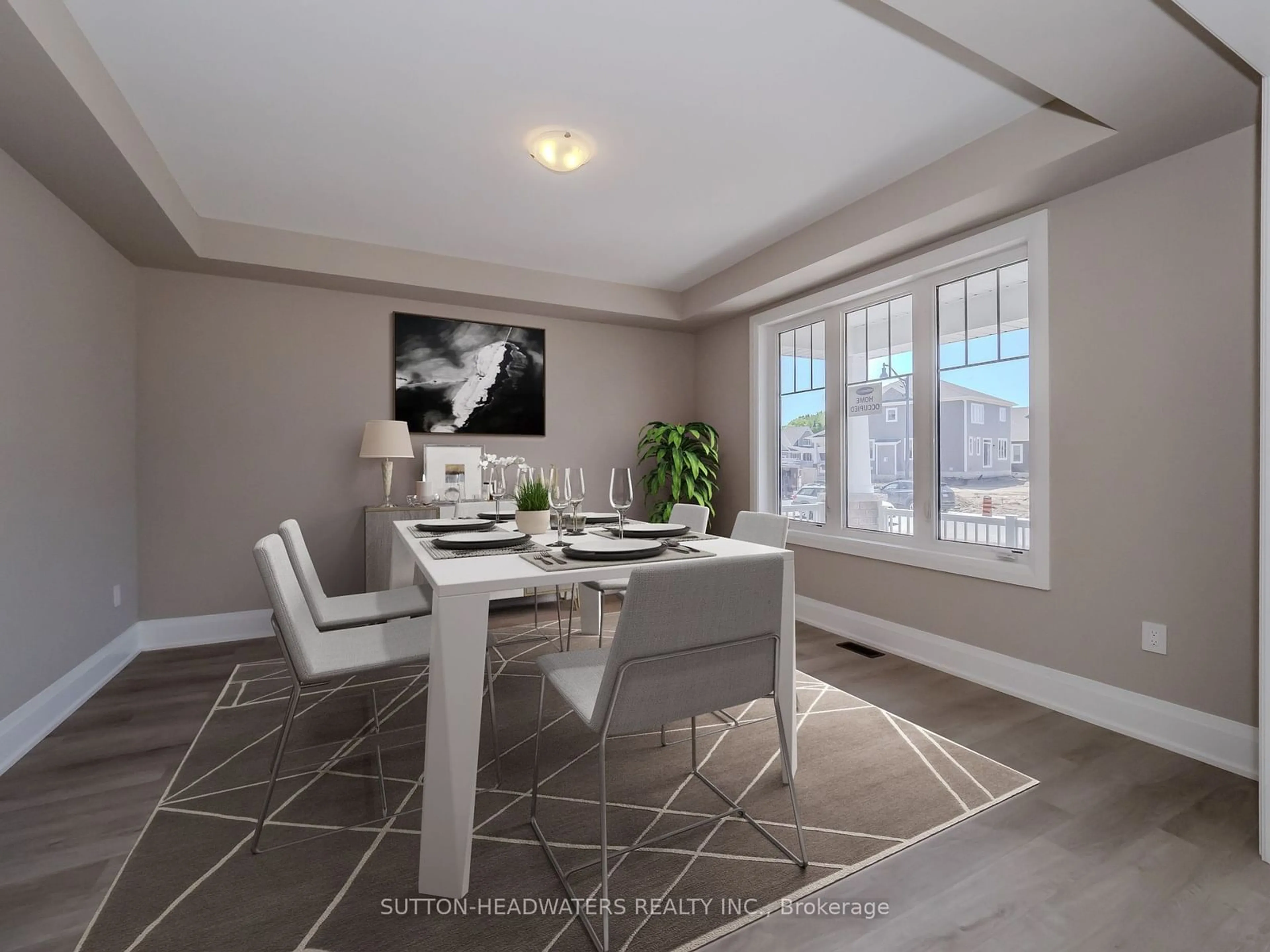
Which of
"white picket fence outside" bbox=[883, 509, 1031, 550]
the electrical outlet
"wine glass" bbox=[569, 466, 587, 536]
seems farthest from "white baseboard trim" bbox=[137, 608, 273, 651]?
the electrical outlet

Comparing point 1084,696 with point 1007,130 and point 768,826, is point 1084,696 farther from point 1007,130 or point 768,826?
point 1007,130

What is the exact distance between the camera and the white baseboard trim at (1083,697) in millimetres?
2188

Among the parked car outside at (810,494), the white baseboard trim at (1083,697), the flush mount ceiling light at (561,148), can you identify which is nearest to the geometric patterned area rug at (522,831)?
the white baseboard trim at (1083,697)

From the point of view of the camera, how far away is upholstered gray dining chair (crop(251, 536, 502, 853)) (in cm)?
167

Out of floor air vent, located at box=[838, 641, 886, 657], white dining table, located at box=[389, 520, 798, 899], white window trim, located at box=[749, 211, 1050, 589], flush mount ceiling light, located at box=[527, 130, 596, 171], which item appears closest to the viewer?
white dining table, located at box=[389, 520, 798, 899]

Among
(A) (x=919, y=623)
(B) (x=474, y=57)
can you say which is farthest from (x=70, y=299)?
(A) (x=919, y=623)

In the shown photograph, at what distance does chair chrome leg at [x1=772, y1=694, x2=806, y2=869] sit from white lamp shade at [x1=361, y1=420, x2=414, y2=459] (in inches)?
118

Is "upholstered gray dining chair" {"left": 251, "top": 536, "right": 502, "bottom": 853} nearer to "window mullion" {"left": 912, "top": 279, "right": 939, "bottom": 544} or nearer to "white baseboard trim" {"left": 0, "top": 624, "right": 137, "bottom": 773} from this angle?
"white baseboard trim" {"left": 0, "top": 624, "right": 137, "bottom": 773}

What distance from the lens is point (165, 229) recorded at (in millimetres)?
3041

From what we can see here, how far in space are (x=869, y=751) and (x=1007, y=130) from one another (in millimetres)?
2643

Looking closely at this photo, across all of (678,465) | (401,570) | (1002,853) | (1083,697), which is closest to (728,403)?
(678,465)

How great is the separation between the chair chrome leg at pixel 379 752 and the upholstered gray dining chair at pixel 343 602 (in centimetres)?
47

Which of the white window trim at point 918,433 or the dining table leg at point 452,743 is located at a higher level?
Answer: the white window trim at point 918,433

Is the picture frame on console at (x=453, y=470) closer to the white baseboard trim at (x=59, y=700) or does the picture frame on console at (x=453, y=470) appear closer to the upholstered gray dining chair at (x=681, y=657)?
the white baseboard trim at (x=59, y=700)
